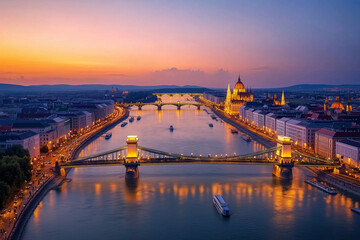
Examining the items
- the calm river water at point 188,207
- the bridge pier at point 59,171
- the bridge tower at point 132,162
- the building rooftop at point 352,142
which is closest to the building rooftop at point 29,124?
the calm river water at point 188,207

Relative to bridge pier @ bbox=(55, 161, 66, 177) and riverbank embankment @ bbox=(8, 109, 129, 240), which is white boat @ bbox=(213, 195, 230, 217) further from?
bridge pier @ bbox=(55, 161, 66, 177)

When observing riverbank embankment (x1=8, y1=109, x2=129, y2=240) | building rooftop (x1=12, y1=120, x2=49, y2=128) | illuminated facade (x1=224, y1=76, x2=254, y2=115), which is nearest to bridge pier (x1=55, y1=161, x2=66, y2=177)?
riverbank embankment (x1=8, y1=109, x2=129, y2=240)

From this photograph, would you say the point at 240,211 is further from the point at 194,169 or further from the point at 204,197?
the point at 194,169

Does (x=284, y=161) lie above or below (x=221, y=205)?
above

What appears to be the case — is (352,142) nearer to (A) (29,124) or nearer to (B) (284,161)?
(B) (284,161)

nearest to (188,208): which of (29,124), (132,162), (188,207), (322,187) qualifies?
(188,207)

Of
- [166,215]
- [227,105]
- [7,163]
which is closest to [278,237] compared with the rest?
[166,215]

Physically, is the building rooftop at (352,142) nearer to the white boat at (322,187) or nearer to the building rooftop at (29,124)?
the white boat at (322,187)
